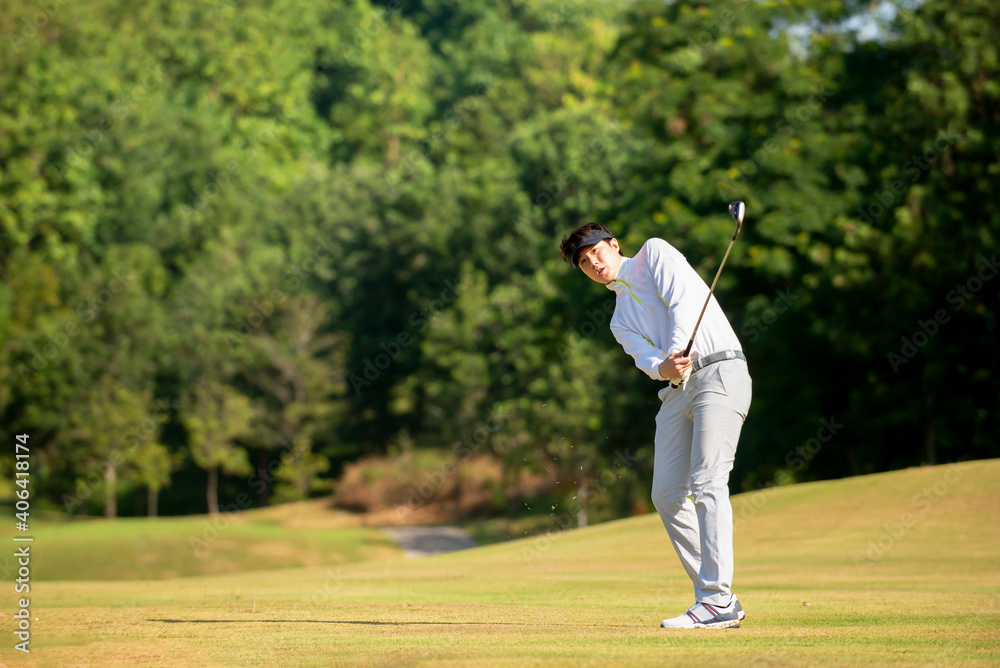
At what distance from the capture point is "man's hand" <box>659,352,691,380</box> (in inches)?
242

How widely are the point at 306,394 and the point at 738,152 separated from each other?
26.9m

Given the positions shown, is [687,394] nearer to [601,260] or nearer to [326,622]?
[601,260]

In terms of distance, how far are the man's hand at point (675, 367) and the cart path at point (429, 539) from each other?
1198 inches

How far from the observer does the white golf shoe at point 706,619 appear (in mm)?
6207

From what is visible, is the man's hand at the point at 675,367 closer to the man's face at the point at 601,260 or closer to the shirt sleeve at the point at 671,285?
the shirt sleeve at the point at 671,285

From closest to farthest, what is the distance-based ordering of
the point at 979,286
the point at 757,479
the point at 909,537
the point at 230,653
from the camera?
the point at 230,653 → the point at 909,537 → the point at 979,286 → the point at 757,479

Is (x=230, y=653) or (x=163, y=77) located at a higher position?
(x=163, y=77)

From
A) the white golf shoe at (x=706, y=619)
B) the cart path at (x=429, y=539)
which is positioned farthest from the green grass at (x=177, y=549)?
the white golf shoe at (x=706, y=619)

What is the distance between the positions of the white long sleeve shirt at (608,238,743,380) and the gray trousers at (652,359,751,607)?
222mm

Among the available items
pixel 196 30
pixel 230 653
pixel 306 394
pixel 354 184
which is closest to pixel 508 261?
pixel 306 394

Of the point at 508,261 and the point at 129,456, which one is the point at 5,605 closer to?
the point at 129,456

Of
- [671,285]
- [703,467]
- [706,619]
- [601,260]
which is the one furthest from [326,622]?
[671,285]

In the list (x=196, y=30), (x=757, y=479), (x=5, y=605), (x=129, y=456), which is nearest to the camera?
(x=5, y=605)

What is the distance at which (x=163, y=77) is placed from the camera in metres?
64.2
